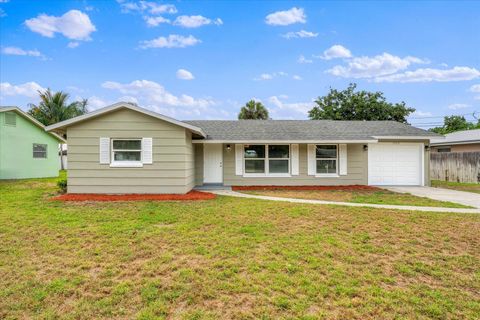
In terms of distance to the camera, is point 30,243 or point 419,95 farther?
point 419,95

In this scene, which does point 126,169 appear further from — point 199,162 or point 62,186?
point 199,162

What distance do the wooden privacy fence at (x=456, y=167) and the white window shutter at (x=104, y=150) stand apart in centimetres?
1859

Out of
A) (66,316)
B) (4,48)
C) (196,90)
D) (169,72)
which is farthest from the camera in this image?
(196,90)

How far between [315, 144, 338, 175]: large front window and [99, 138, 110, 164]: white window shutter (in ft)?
30.8

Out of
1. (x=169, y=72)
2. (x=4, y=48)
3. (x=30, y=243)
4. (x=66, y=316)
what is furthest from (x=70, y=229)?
(x=4, y=48)

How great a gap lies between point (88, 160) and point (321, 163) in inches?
406

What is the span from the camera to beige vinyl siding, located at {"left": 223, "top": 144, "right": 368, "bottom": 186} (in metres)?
13.5

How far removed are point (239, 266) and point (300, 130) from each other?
11.3 metres

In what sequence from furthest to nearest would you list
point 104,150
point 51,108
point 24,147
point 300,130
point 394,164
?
point 51,108 < point 24,147 < point 300,130 < point 394,164 < point 104,150

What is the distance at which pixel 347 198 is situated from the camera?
9766 mm

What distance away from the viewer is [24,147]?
699 inches

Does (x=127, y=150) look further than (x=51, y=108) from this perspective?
No

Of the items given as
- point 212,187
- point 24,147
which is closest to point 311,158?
point 212,187

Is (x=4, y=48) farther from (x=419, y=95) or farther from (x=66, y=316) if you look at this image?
(x=419, y=95)
